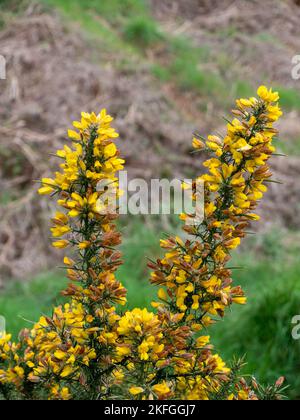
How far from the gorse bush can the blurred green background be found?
1.48m

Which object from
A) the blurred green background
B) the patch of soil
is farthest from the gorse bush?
the patch of soil

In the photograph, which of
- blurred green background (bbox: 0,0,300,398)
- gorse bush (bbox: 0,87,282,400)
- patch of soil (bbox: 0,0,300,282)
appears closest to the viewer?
gorse bush (bbox: 0,87,282,400)

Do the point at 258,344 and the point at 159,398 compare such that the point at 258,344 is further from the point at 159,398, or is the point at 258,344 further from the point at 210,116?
the point at 210,116

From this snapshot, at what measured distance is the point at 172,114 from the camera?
5758 millimetres

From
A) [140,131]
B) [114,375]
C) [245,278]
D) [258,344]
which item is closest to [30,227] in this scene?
[140,131]

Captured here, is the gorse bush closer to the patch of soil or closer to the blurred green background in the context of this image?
the blurred green background

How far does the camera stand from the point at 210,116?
614 cm

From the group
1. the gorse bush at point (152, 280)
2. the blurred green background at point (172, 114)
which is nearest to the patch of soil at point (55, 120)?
the blurred green background at point (172, 114)

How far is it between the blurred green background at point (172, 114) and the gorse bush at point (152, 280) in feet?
4.85

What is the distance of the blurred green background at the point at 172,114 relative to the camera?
10.7ft

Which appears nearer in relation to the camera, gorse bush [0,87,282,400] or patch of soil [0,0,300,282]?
gorse bush [0,87,282,400]

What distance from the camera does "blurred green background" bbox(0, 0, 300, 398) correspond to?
3.26 m

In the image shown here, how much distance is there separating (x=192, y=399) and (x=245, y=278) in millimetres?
2845

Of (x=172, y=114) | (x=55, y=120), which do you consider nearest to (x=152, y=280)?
(x=55, y=120)
